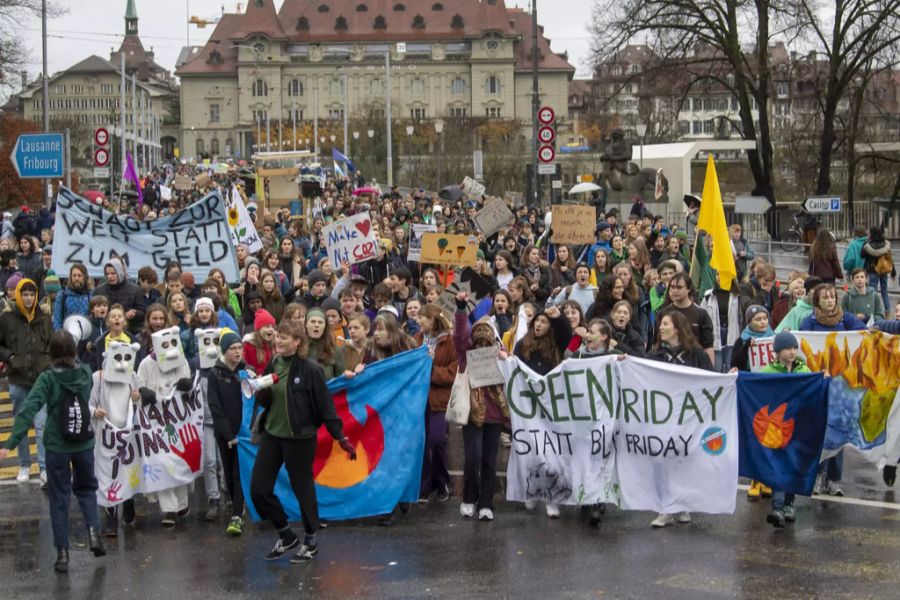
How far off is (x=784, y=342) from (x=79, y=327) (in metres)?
5.34

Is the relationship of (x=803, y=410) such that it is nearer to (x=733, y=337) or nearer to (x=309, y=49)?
(x=733, y=337)

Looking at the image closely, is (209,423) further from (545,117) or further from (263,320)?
(545,117)

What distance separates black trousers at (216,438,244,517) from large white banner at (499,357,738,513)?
6.25 feet

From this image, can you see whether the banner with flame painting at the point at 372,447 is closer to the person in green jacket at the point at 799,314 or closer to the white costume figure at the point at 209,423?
the white costume figure at the point at 209,423

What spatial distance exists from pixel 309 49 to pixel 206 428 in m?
146

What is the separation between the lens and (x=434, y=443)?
10.9m

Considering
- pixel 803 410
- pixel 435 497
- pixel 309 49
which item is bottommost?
pixel 435 497

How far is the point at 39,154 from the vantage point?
22.1 metres

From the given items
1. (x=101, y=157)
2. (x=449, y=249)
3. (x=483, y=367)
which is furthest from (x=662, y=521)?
(x=101, y=157)

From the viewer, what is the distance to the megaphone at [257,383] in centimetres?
932

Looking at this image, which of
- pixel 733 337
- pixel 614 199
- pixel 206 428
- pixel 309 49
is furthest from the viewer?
pixel 309 49

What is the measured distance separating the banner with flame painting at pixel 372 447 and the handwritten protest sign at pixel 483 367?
1.28 ft

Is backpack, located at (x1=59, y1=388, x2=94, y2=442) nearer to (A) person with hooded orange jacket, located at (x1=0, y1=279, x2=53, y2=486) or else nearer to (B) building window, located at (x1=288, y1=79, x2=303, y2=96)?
(A) person with hooded orange jacket, located at (x1=0, y1=279, x2=53, y2=486)

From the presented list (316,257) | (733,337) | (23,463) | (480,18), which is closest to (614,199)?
(316,257)
